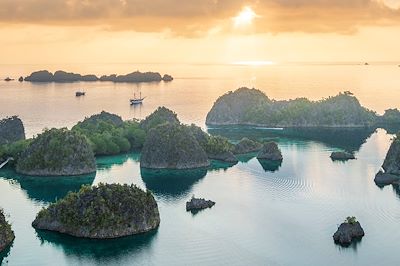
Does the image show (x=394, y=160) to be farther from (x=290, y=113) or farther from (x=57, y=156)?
(x=290, y=113)

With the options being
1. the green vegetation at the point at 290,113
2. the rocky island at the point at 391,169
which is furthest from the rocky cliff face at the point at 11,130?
the rocky island at the point at 391,169

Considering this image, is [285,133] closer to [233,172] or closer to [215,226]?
[233,172]

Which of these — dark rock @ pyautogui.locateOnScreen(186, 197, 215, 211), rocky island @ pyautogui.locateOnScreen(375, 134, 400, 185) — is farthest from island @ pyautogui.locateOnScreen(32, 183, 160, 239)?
rocky island @ pyautogui.locateOnScreen(375, 134, 400, 185)

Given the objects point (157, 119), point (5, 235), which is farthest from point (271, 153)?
point (5, 235)

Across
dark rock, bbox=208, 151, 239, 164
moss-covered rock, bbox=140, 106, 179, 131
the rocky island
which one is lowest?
dark rock, bbox=208, 151, 239, 164

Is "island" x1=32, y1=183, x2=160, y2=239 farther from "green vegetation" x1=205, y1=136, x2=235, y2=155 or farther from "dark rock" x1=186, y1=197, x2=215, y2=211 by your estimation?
"green vegetation" x1=205, y1=136, x2=235, y2=155

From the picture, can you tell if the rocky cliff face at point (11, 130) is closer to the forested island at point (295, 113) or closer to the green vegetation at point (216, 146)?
the green vegetation at point (216, 146)
